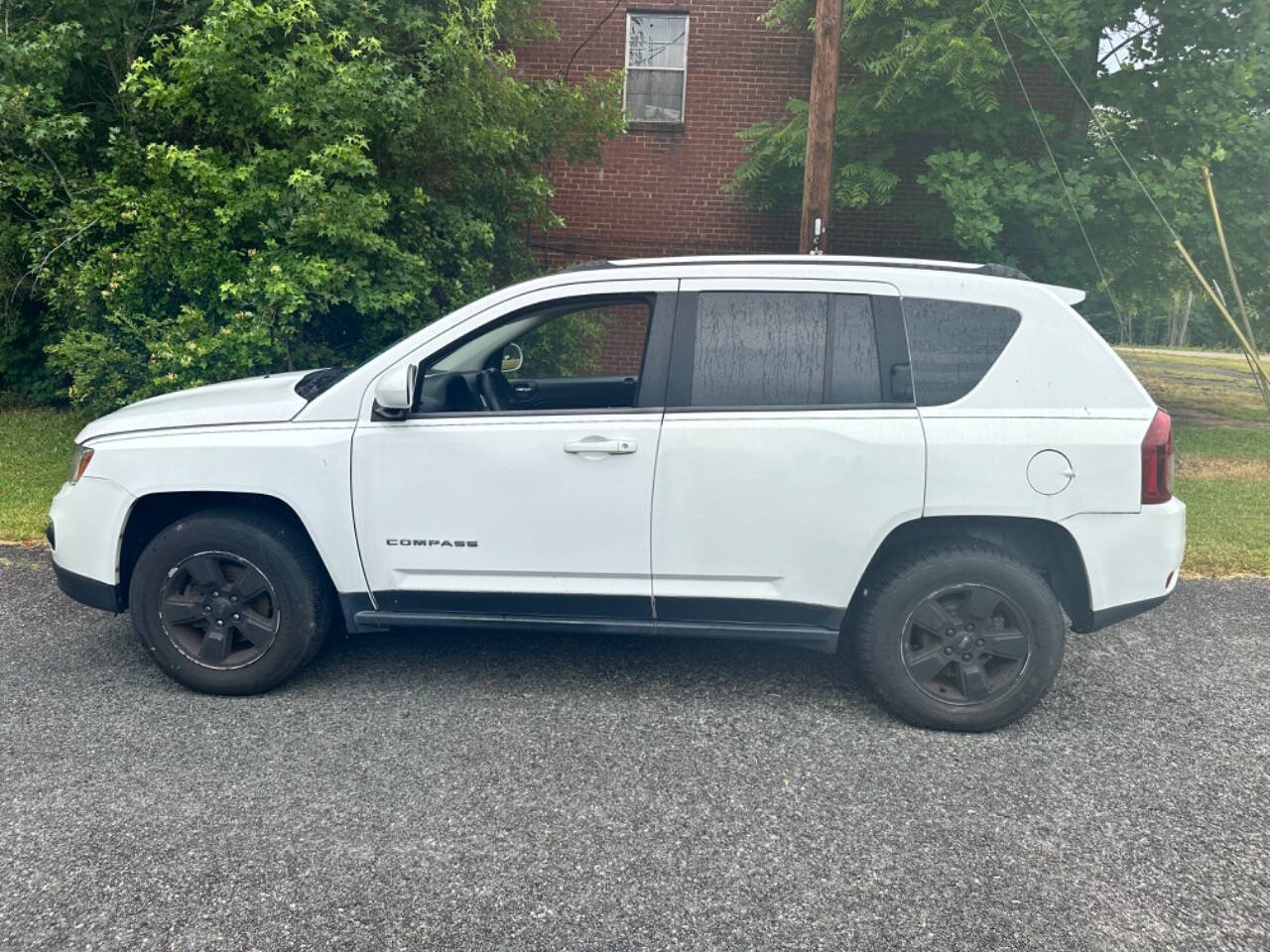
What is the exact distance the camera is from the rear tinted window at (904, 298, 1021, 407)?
4.13 meters

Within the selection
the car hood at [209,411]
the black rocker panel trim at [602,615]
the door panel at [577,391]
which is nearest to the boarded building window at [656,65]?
the door panel at [577,391]

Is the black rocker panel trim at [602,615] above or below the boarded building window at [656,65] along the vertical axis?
below

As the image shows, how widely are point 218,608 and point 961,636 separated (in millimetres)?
3005

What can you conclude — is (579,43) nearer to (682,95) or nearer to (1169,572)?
(682,95)

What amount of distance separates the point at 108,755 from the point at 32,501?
521 cm

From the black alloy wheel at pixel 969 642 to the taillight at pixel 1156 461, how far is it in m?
0.69

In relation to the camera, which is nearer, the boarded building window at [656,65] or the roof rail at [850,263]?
the roof rail at [850,263]

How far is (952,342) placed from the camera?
4.16m

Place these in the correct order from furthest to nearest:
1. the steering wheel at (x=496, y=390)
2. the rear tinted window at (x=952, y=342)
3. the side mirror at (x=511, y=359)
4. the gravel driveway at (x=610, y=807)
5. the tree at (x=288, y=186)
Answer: the tree at (x=288, y=186) → the side mirror at (x=511, y=359) → the steering wheel at (x=496, y=390) → the rear tinted window at (x=952, y=342) → the gravel driveway at (x=610, y=807)

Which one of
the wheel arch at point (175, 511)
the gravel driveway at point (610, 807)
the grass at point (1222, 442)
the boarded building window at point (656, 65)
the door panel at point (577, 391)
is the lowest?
the gravel driveway at point (610, 807)

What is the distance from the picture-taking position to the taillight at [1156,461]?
4027 millimetres

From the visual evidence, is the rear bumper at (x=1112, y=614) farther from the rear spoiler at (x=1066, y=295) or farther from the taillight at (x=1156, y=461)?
the rear spoiler at (x=1066, y=295)

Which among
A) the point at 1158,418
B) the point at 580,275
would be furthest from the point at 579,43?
the point at 1158,418

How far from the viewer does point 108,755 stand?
3.86 metres
